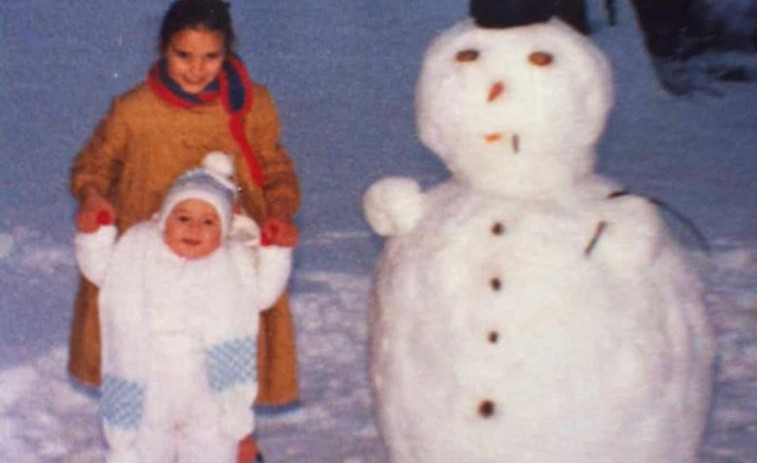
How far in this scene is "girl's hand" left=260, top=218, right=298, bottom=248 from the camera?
3.00m

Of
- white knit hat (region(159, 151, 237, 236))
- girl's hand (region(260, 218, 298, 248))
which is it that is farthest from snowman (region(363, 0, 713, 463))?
white knit hat (region(159, 151, 237, 236))

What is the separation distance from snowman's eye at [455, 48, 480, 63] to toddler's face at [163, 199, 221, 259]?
0.67 meters

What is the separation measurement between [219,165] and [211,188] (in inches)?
5.7

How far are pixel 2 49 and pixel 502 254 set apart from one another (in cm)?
736

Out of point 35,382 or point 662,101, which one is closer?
point 35,382

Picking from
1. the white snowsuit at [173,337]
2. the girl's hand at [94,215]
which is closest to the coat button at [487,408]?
the white snowsuit at [173,337]

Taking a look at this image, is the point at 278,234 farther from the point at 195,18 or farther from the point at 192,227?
the point at 195,18

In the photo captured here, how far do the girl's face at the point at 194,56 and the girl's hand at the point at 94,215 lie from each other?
348mm

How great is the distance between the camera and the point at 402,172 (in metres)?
6.82

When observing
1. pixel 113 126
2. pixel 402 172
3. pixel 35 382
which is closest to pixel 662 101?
pixel 402 172

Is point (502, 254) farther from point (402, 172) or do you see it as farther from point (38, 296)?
point (402, 172)

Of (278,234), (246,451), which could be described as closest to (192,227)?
(278,234)

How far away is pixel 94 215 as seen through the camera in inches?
115

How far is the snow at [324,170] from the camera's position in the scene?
13.1ft
